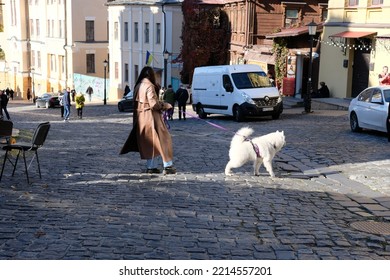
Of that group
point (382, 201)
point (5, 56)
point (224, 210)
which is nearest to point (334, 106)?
point (382, 201)

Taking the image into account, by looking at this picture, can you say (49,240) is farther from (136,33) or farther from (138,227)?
(136,33)

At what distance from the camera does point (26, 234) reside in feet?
22.1

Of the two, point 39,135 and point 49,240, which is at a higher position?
point 39,135

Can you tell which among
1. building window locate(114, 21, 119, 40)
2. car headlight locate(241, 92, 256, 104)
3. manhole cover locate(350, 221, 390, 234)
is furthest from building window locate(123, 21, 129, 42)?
manhole cover locate(350, 221, 390, 234)

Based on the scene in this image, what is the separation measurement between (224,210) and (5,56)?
260ft

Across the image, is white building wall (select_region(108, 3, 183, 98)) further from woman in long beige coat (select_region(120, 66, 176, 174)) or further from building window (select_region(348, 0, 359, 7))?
woman in long beige coat (select_region(120, 66, 176, 174))

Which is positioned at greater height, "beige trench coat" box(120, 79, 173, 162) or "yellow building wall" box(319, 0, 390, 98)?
"yellow building wall" box(319, 0, 390, 98)

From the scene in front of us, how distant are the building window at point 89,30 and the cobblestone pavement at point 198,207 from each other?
161ft

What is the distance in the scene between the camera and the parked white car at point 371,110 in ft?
55.7

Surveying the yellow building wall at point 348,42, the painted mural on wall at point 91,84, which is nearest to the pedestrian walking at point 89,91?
the painted mural on wall at point 91,84

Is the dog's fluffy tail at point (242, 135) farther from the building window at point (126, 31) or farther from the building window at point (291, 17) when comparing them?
the building window at point (126, 31)

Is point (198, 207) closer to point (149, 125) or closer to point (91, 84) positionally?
point (149, 125)

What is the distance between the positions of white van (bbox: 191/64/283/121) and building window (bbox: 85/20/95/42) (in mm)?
38517

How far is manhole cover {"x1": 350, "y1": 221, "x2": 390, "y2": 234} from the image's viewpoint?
754 centimetres
